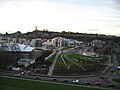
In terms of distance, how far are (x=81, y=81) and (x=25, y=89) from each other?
3.11 metres

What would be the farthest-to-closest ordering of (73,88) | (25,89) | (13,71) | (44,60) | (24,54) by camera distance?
(24,54), (44,60), (13,71), (73,88), (25,89)

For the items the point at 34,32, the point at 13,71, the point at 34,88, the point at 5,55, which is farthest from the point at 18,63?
the point at 34,32

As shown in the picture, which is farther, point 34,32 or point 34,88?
point 34,32

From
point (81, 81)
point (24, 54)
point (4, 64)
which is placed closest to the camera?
point (81, 81)

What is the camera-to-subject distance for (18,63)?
1426 centimetres

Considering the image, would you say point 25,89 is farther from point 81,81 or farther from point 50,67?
point 50,67

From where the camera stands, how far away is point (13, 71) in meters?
12.5

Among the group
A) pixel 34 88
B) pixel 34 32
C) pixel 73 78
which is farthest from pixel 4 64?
pixel 34 32

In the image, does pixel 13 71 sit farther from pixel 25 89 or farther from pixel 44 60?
pixel 25 89

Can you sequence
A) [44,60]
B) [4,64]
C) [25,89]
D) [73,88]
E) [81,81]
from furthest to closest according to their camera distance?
[44,60], [4,64], [81,81], [73,88], [25,89]

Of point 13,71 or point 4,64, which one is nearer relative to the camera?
point 13,71

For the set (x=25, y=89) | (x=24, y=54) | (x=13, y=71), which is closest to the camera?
(x=25, y=89)

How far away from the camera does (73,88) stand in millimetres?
8898

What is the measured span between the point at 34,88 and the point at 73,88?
4.74ft
